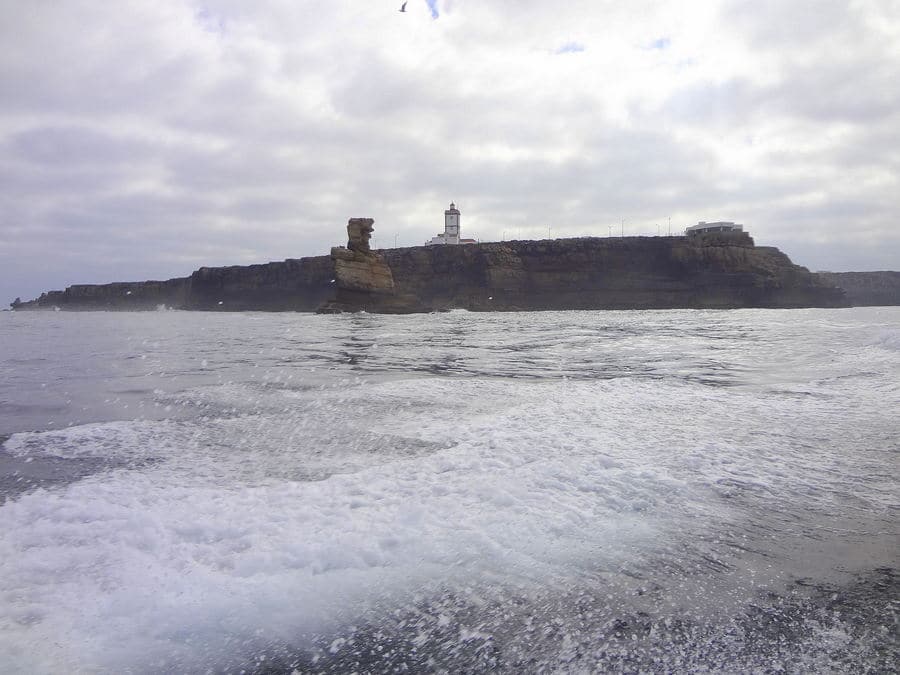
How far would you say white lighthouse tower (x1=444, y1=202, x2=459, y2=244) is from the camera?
98.3 meters

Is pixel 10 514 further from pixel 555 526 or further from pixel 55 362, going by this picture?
pixel 55 362

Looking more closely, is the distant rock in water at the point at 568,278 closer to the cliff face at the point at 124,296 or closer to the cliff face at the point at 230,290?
the cliff face at the point at 230,290

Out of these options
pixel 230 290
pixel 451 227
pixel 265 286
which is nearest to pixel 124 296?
pixel 230 290

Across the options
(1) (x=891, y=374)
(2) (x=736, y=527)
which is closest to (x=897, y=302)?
(1) (x=891, y=374)

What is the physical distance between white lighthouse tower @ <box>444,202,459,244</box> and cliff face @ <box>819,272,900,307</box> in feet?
222

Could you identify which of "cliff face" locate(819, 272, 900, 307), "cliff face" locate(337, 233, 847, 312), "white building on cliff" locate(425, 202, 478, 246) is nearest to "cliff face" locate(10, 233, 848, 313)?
"cliff face" locate(337, 233, 847, 312)

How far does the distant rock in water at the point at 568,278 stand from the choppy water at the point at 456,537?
47572mm

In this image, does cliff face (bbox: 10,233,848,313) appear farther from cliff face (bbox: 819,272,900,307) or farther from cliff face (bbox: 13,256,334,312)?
cliff face (bbox: 819,272,900,307)

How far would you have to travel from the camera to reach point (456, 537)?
2.92 metres

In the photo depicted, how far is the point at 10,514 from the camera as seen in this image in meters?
3.27

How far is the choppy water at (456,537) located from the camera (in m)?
2.03

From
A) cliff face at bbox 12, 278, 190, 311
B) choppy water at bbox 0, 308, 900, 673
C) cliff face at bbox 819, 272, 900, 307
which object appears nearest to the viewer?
choppy water at bbox 0, 308, 900, 673

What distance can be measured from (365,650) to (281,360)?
10.7 metres

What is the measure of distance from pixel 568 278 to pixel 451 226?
3198cm
